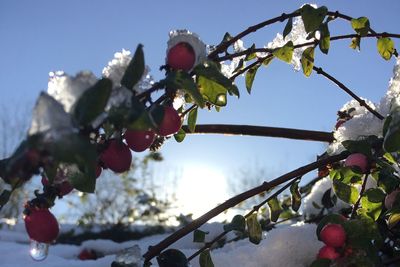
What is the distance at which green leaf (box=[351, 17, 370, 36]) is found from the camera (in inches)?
43.7

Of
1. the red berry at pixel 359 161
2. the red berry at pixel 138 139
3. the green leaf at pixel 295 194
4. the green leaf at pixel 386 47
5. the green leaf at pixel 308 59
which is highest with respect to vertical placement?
the green leaf at pixel 386 47

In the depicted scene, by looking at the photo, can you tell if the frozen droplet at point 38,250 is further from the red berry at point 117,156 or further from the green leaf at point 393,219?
the green leaf at point 393,219

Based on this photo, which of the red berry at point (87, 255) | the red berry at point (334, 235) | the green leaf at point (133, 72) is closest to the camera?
the green leaf at point (133, 72)

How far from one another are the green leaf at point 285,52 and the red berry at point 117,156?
1.55ft

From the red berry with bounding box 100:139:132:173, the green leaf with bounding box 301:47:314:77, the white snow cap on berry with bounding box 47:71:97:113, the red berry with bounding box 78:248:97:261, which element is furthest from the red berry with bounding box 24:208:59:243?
the red berry with bounding box 78:248:97:261

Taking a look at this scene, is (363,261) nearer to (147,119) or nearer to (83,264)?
(147,119)

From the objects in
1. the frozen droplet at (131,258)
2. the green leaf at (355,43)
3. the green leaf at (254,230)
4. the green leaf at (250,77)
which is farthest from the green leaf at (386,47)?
the frozen droplet at (131,258)

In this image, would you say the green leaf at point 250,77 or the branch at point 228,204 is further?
the green leaf at point 250,77

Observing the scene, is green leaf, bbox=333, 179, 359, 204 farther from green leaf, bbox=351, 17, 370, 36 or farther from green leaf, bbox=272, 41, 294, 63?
green leaf, bbox=351, 17, 370, 36

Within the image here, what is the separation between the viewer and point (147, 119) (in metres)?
0.49

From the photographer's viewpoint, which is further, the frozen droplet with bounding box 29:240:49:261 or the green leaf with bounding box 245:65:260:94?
the green leaf with bounding box 245:65:260:94

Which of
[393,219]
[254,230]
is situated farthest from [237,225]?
[393,219]

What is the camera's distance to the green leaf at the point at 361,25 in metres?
1.11

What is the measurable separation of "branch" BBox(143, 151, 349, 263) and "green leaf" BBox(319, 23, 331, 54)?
22 centimetres
